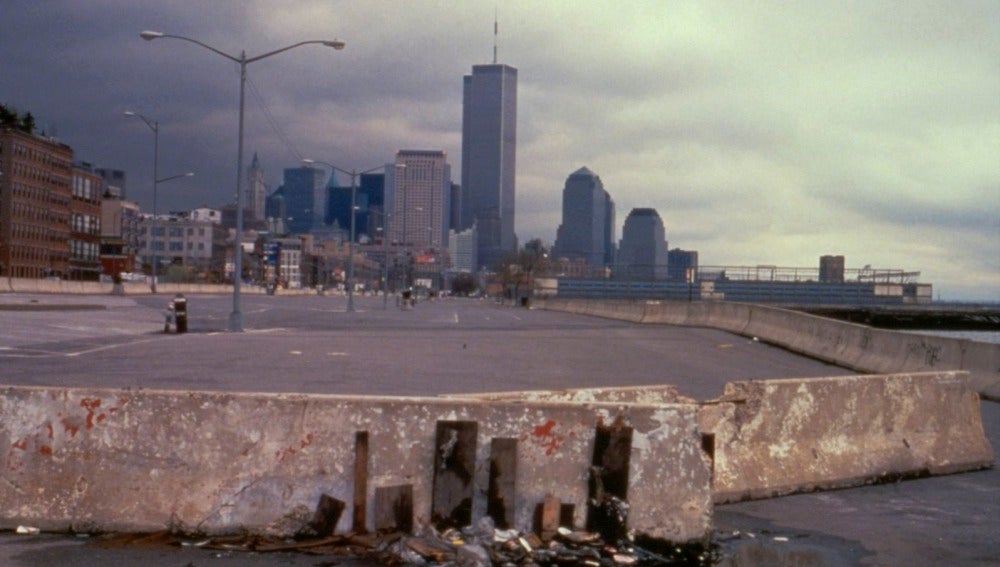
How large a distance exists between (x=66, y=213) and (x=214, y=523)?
151 m

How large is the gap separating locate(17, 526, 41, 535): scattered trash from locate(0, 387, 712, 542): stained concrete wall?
42 millimetres

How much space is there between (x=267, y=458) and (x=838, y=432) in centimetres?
551

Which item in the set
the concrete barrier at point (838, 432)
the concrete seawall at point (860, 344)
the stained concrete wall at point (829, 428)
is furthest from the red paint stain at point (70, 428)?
the concrete seawall at point (860, 344)

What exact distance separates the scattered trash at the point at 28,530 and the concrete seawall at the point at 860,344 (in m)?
17.5

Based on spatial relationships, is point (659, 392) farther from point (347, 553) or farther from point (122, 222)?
point (122, 222)

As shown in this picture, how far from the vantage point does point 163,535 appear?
7.12 meters

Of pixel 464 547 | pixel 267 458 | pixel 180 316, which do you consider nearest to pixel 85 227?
pixel 180 316

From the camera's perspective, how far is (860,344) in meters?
27.0

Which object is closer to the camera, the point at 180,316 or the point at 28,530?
the point at 28,530

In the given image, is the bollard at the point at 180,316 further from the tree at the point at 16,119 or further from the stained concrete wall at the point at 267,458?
the tree at the point at 16,119

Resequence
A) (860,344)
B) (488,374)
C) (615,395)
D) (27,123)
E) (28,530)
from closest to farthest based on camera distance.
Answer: (28,530) → (615,395) → (488,374) → (860,344) → (27,123)

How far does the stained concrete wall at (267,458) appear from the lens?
7156 mm

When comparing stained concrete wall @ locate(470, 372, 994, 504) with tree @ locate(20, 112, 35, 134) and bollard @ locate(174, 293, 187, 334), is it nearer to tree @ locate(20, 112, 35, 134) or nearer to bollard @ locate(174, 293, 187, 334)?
bollard @ locate(174, 293, 187, 334)

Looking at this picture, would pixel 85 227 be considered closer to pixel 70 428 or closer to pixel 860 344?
pixel 860 344
